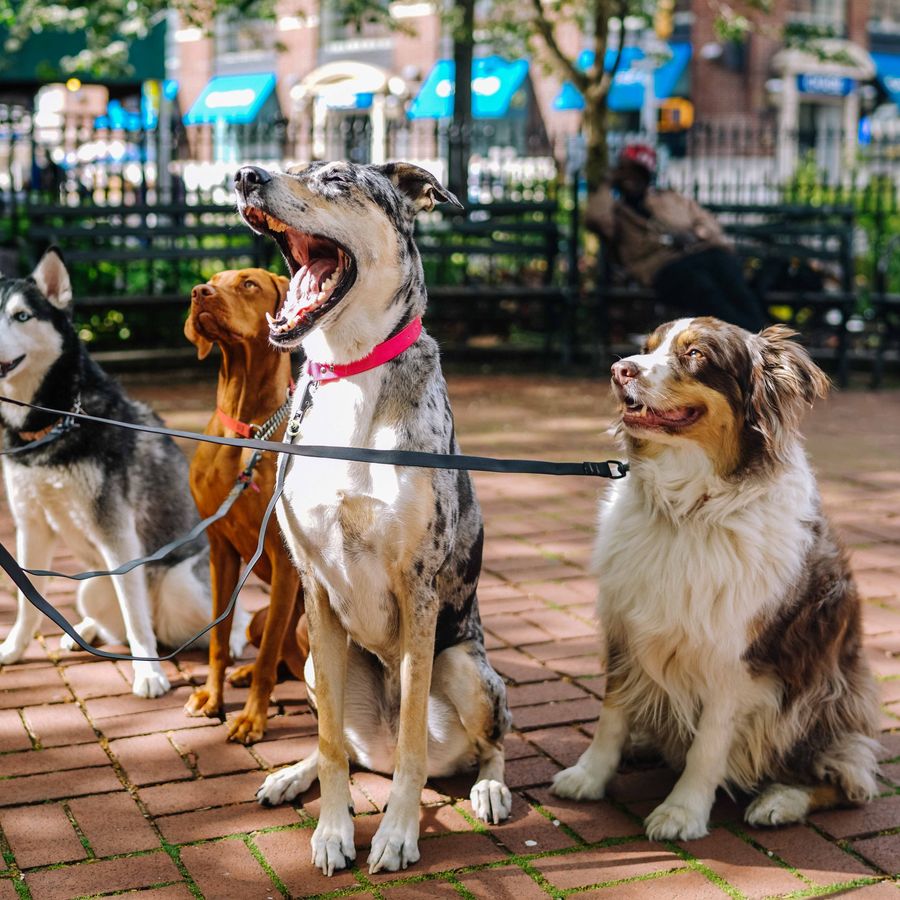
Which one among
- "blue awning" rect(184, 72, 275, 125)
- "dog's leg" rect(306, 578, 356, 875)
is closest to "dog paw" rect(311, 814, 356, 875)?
"dog's leg" rect(306, 578, 356, 875)

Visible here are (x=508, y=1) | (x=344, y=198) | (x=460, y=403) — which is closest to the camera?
(x=344, y=198)

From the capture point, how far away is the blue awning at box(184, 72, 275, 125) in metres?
35.8

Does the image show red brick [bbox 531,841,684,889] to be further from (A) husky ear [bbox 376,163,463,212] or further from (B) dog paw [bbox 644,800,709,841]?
(A) husky ear [bbox 376,163,463,212]

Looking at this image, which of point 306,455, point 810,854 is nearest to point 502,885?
point 810,854

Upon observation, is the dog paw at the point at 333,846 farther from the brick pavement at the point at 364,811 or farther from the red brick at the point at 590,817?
the red brick at the point at 590,817

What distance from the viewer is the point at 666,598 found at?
11.0 feet

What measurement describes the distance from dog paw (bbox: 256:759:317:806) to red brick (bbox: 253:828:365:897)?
0.56 feet

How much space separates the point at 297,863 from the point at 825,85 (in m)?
34.9

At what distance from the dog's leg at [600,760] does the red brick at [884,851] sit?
2.46 ft

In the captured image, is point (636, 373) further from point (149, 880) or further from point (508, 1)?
point (508, 1)

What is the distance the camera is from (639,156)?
10.5m

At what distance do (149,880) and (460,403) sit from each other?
7541 mm

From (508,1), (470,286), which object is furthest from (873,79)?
(470,286)

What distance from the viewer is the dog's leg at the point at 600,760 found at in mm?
3566
